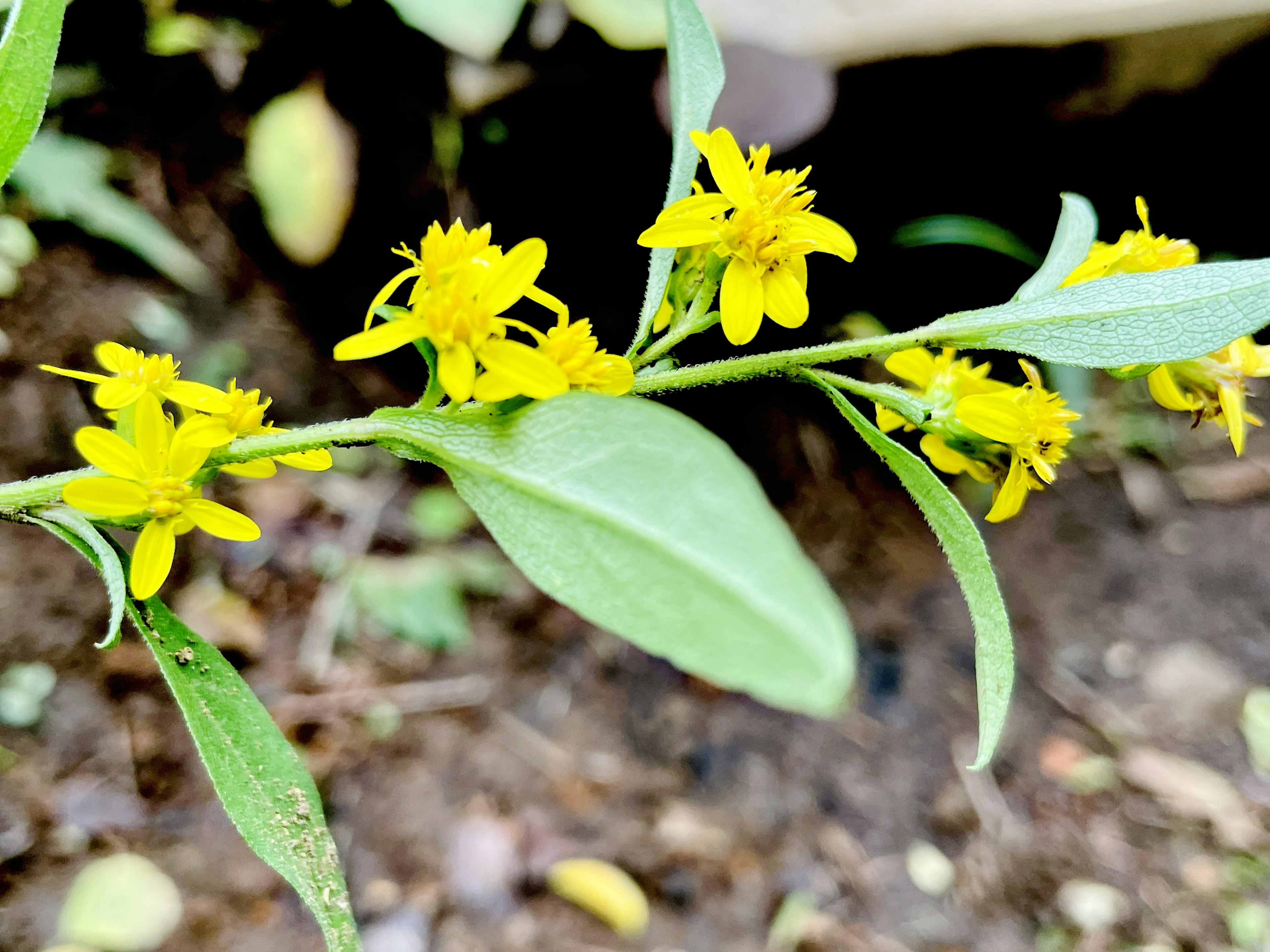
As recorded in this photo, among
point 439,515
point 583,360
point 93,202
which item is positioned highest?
point 583,360

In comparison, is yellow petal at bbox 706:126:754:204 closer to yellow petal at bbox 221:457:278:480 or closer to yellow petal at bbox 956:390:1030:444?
yellow petal at bbox 956:390:1030:444

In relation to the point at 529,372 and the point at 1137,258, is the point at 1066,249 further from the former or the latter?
the point at 529,372

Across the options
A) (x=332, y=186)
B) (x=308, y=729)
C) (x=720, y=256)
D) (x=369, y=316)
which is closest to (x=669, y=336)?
(x=720, y=256)

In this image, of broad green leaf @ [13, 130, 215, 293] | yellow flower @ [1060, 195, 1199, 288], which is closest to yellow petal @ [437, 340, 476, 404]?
yellow flower @ [1060, 195, 1199, 288]

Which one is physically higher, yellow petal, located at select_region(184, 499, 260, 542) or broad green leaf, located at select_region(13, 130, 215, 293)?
yellow petal, located at select_region(184, 499, 260, 542)

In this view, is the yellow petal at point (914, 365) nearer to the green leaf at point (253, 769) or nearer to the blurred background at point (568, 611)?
the green leaf at point (253, 769)

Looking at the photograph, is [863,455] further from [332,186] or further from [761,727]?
[332,186]

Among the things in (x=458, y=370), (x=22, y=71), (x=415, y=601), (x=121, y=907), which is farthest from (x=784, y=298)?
(x=121, y=907)
